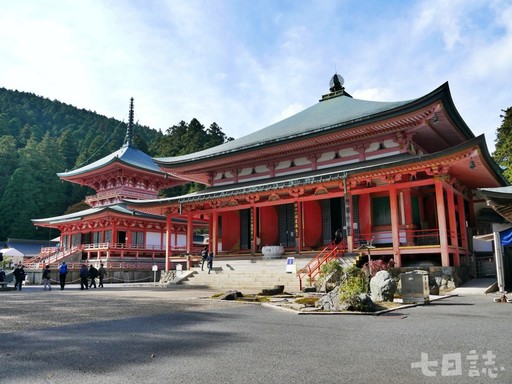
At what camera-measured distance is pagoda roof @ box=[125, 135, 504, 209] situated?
16237 mm

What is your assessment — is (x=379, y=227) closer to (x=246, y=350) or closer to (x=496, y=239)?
(x=496, y=239)

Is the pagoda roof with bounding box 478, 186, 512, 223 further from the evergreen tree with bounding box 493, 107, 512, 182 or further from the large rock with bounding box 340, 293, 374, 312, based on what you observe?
the evergreen tree with bounding box 493, 107, 512, 182

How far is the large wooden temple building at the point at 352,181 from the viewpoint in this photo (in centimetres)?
1825

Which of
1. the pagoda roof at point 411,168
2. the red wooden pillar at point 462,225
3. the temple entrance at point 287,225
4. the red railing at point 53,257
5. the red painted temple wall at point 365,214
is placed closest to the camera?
the pagoda roof at point 411,168

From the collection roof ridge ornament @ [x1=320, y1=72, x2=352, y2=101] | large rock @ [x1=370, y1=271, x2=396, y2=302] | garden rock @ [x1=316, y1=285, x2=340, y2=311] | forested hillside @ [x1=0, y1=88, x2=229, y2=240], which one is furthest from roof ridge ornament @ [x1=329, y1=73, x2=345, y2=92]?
forested hillside @ [x1=0, y1=88, x2=229, y2=240]

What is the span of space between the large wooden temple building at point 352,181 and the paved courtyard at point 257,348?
9.55 m

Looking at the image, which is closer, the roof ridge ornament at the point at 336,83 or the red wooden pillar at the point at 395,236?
the red wooden pillar at the point at 395,236

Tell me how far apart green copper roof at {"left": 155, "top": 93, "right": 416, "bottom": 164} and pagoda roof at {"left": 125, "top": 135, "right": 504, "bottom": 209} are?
2.36 meters

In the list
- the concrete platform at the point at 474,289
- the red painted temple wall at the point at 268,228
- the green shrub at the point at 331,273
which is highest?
the red painted temple wall at the point at 268,228

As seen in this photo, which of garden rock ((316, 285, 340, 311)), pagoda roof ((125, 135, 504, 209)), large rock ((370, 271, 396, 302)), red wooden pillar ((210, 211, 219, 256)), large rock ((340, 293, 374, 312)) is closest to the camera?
large rock ((340, 293, 374, 312))

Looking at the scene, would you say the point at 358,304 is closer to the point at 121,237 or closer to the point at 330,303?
the point at 330,303

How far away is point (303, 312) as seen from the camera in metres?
9.61

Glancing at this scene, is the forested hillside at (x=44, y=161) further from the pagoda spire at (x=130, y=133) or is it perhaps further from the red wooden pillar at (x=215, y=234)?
the red wooden pillar at (x=215, y=234)

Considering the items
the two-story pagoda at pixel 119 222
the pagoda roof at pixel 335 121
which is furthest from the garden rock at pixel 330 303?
the two-story pagoda at pixel 119 222
